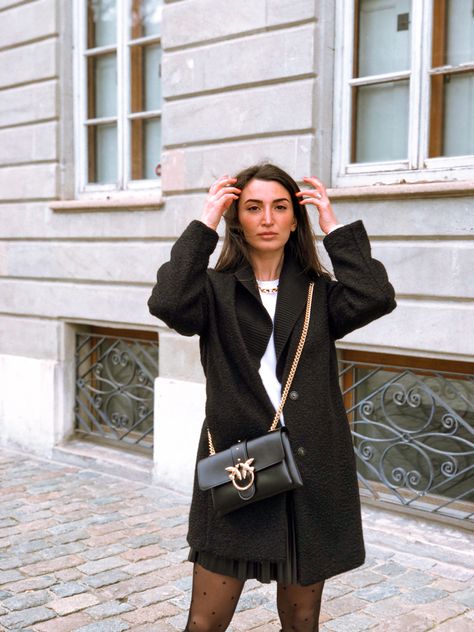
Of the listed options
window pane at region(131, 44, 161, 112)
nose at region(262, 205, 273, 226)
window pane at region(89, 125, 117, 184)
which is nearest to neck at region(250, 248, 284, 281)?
nose at region(262, 205, 273, 226)

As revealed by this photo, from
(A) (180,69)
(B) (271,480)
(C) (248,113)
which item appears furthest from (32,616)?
(A) (180,69)

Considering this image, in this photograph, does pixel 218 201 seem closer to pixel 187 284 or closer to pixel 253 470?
pixel 187 284

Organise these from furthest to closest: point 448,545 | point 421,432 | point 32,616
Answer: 1. point 421,432
2. point 448,545
3. point 32,616

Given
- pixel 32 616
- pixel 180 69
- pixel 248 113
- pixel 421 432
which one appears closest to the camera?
pixel 32 616

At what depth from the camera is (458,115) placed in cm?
502

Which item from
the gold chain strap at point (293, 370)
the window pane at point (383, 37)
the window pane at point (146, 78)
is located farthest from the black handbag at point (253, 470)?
the window pane at point (146, 78)

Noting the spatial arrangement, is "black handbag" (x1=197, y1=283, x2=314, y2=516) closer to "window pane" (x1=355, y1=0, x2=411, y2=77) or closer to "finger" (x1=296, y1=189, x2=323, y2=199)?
"finger" (x1=296, y1=189, x2=323, y2=199)

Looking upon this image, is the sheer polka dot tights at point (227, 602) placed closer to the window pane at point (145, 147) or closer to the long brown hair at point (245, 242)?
the long brown hair at point (245, 242)

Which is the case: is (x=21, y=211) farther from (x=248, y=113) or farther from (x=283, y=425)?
(x=283, y=425)

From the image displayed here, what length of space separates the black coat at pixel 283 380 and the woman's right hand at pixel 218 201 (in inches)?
1.4

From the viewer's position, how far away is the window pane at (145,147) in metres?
6.84

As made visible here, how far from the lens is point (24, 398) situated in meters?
7.31

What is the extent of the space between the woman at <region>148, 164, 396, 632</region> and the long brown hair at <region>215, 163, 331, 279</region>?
0.01 m

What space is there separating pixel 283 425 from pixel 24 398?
5.21 m
